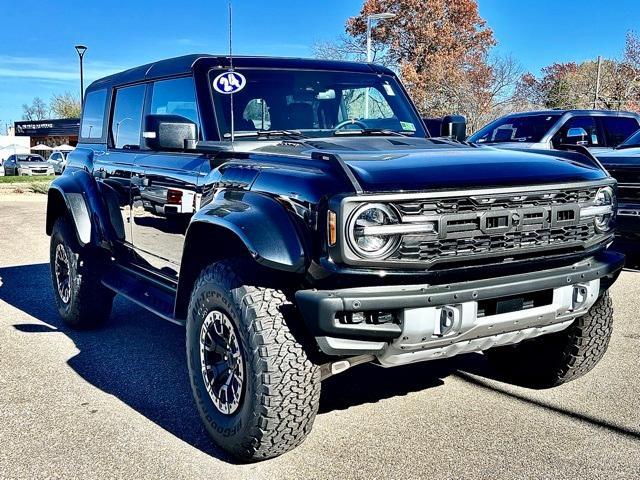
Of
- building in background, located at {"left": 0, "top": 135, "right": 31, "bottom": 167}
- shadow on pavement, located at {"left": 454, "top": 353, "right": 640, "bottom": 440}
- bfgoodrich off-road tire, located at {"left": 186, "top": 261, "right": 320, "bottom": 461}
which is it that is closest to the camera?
bfgoodrich off-road tire, located at {"left": 186, "top": 261, "right": 320, "bottom": 461}

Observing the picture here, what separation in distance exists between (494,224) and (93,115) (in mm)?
4148

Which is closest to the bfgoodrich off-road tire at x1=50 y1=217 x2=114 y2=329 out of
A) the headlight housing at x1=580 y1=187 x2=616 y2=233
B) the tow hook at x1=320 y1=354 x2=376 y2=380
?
the tow hook at x1=320 y1=354 x2=376 y2=380

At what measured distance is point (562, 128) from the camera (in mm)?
10586

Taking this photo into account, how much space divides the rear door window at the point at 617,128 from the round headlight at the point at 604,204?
7.99 m

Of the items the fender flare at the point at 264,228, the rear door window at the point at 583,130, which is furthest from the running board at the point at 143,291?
the rear door window at the point at 583,130

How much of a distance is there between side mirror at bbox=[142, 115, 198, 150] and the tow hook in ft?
5.00

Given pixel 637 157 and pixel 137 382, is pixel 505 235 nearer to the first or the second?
pixel 137 382

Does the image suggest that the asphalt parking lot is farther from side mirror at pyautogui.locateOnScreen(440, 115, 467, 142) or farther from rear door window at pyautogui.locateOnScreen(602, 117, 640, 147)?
rear door window at pyautogui.locateOnScreen(602, 117, 640, 147)

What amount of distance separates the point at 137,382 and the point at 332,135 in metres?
1.99

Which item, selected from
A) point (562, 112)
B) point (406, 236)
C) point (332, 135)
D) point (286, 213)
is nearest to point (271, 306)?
point (286, 213)

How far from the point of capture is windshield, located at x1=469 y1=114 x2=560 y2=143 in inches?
423

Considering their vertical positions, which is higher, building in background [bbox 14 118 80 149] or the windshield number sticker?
building in background [bbox 14 118 80 149]

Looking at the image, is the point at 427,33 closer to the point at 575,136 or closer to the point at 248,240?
the point at 575,136

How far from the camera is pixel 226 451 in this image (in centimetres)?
337
